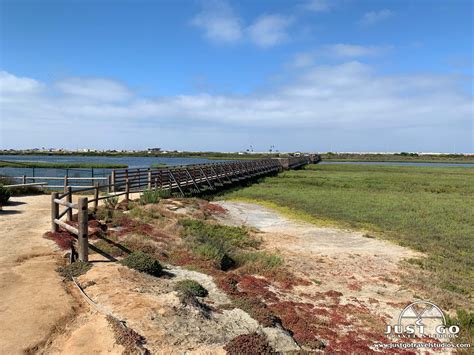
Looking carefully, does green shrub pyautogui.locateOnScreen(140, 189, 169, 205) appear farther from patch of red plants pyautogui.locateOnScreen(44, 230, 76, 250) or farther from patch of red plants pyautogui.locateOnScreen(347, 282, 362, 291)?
patch of red plants pyautogui.locateOnScreen(347, 282, 362, 291)

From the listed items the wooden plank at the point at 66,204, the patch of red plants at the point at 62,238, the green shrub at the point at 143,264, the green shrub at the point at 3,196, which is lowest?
the green shrub at the point at 143,264

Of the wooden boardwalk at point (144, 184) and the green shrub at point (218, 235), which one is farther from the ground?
the wooden boardwalk at point (144, 184)

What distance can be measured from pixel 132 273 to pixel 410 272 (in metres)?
7.95

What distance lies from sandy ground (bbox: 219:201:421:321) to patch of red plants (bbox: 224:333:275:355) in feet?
11.7

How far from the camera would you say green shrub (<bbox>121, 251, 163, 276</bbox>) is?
27.8 feet

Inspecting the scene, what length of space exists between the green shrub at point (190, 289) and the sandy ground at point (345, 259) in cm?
338

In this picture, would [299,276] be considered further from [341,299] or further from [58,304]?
[58,304]

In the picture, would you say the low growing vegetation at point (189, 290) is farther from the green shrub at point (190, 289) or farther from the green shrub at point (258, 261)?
the green shrub at point (258, 261)

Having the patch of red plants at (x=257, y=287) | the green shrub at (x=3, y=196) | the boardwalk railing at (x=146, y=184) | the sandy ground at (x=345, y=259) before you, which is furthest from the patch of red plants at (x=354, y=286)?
the green shrub at (x=3, y=196)

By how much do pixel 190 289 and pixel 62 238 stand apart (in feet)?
14.9

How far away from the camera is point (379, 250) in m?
13.5

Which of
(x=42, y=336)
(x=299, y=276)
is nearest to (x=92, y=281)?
(x=42, y=336)

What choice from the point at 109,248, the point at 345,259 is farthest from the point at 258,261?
the point at 109,248

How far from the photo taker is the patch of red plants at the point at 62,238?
9.52m
